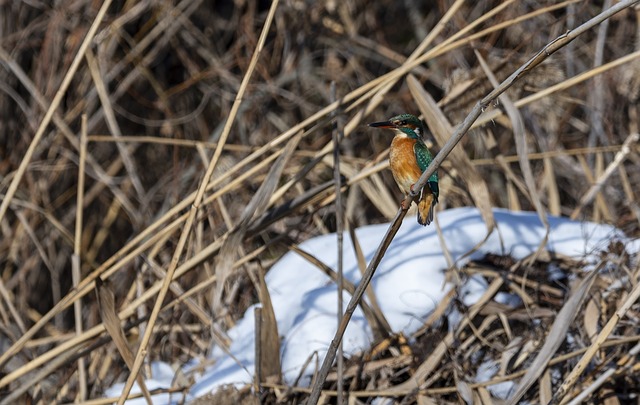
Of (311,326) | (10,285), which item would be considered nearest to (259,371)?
(311,326)

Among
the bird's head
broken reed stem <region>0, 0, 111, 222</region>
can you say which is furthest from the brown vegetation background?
the bird's head

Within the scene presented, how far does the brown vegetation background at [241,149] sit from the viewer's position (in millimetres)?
2104

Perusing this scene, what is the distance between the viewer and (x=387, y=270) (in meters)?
2.19

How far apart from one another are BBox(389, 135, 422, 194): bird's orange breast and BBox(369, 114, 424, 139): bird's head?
0.10ft

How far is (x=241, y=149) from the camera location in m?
2.55

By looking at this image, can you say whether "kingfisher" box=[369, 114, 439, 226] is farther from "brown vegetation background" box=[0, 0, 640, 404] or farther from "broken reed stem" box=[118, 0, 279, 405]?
"brown vegetation background" box=[0, 0, 640, 404]

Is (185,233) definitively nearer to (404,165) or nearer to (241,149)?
(404,165)

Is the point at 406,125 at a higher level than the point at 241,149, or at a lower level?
lower

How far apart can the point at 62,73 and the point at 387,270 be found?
199 cm

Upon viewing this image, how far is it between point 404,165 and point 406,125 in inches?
3.0

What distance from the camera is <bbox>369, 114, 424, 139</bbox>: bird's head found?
1413 mm

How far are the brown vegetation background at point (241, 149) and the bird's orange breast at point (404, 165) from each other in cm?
48

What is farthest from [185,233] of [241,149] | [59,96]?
[241,149]

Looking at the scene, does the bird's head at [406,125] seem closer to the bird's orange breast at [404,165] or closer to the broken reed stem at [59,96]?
the bird's orange breast at [404,165]
